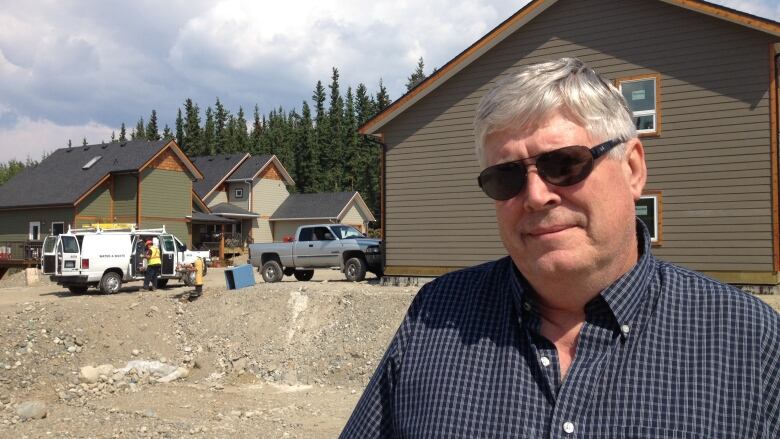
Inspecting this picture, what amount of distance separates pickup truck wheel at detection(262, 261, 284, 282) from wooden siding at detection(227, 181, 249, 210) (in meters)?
34.9

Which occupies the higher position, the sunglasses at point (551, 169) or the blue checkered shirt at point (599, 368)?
the sunglasses at point (551, 169)

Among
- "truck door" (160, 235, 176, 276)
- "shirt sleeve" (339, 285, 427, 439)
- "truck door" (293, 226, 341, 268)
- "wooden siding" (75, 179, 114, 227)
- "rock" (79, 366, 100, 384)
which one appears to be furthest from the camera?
"wooden siding" (75, 179, 114, 227)

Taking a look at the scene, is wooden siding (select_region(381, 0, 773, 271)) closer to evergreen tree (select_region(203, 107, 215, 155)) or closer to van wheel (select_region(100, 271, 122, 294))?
van wheel (select_region(100, 271, 122, 294))

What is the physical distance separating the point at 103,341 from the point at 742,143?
51.0 feet

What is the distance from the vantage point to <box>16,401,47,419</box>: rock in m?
10.5

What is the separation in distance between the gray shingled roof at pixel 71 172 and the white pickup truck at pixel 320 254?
18876 millimetres

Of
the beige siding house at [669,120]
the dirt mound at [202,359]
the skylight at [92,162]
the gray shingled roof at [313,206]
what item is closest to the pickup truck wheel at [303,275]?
the dirt mound at [202,359]

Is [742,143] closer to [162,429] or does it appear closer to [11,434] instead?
[162,429]

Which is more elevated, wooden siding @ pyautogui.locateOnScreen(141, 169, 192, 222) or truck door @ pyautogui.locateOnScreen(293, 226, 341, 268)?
wooden siding @ pyautogui.locateOnScreen(141, 169, 192, 222)

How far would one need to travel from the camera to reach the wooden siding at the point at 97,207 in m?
38.0

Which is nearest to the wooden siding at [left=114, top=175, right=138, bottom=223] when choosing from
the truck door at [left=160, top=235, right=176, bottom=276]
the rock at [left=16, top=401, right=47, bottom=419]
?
the truck door at [left=160, top=235, right=176, bottom=276]

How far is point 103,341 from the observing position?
51.8ft

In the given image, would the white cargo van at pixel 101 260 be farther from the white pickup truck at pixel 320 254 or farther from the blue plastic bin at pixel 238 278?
the blue plastic bin at pixel 238 278

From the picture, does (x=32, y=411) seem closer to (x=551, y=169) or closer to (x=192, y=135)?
(x=551, y=169)
